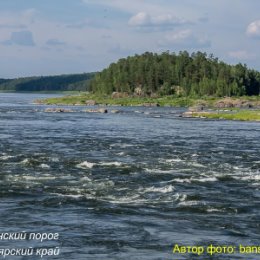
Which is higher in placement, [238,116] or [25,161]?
[25,161]

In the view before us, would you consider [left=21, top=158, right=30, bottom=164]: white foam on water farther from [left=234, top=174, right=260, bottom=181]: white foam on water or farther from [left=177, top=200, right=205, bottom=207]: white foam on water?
[left=177, top=200, right=205, bottom=207]: white foam on water

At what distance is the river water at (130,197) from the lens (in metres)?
23.8

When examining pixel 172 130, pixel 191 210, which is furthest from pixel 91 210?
pixel 172 130

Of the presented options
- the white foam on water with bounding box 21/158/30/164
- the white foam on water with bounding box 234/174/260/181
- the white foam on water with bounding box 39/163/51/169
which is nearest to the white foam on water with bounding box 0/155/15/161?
the white foam on water with bounding box 21/158/30/164

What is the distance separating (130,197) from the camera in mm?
32688

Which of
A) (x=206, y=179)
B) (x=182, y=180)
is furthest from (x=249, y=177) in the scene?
(x=182, y=180)

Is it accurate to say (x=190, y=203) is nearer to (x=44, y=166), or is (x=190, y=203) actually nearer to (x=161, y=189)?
(x=161, y=189)

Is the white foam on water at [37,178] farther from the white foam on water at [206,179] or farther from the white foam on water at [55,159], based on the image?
the white foam on water at [206,179]

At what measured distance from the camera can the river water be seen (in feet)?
78.0

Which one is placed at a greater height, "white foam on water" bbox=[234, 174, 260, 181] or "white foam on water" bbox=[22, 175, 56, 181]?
"white foam on water" bbox=[22, 175, 56, 181]

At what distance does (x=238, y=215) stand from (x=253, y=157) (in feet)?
82.5

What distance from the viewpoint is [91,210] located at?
2927 cm

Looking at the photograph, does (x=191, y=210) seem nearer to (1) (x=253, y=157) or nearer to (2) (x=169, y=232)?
(2) (x=169, y=232)

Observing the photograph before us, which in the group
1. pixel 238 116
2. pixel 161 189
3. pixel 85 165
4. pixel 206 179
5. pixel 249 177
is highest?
pixel 238 116
